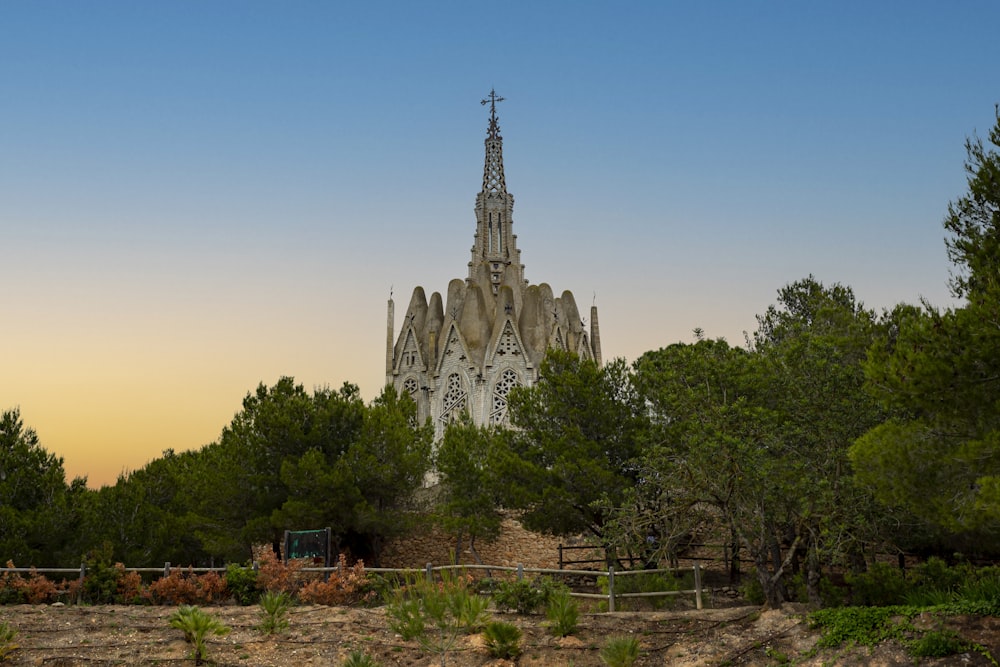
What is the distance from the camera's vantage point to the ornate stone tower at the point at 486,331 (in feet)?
120

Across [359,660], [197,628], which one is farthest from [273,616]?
[359,660]

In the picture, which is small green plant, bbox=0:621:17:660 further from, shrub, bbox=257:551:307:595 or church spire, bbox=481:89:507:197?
church spire, bbox=481:89:507:197

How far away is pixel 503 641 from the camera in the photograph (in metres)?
13.0

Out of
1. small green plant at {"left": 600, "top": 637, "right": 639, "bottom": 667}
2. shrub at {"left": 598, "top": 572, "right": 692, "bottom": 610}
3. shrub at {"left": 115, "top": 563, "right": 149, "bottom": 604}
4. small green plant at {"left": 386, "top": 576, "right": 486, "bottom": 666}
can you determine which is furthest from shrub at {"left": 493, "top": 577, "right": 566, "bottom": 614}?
shrub at {"left": 115, "top": 563, "right": 149, "bottom": 604}

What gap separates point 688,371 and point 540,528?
7499 mm

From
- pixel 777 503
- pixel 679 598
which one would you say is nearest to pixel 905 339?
pixel 777 503

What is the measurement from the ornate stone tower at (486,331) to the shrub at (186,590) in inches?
737

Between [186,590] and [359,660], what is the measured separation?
664cm

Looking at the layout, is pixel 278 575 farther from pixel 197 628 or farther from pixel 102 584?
pixel 102 584

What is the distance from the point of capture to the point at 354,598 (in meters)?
17.4

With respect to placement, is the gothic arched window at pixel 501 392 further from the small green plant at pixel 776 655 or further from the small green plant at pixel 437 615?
the small green plant at pixel 776 655

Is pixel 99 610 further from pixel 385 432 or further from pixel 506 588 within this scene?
pixel 385 432

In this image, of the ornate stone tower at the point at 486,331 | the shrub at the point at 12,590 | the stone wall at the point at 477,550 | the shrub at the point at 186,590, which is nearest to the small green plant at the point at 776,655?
the shrub at the point at 186,590

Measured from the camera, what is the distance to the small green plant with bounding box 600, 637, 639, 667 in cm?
1248
